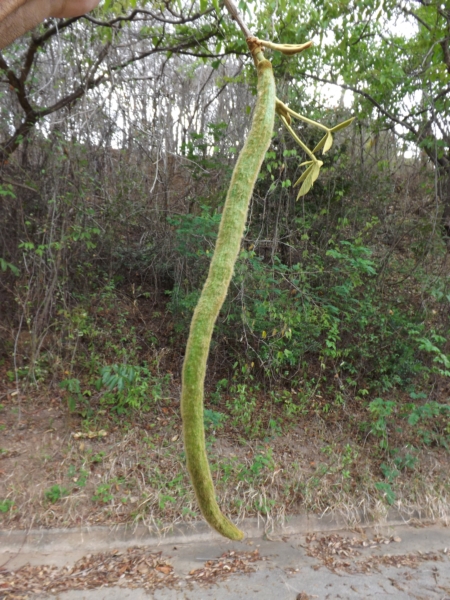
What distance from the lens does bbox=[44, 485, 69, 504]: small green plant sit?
2838 millimetres

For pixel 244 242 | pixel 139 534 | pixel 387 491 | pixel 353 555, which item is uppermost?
pixel 244 242

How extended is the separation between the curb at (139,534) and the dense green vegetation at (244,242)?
0.57 m

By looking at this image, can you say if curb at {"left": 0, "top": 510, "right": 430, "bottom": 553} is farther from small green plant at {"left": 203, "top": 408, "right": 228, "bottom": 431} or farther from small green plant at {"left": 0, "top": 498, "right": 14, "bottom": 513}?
small green plant at {"left": 203, "top": 408, "right": 228, "bottom": 431}

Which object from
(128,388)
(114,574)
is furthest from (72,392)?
(114,574)

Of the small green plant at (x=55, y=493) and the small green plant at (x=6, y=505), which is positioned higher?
the small green plant at (x=55, y=493)

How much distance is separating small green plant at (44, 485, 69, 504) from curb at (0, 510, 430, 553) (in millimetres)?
187

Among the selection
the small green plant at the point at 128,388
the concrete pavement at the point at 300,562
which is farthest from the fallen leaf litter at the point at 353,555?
the small green plant at the point at 128,388

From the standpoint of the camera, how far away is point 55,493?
2852mm

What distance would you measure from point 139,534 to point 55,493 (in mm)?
597

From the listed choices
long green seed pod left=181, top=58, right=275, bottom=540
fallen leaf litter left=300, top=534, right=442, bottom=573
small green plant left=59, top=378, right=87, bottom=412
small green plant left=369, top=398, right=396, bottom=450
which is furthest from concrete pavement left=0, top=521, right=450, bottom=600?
long green seed pod left=181, top=58, right=275, bottom=540

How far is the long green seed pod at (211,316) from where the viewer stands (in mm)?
407

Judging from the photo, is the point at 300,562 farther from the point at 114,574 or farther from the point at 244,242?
the point at 244,242

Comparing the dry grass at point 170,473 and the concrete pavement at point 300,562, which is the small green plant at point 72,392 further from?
the concrete pavement at point 300,562

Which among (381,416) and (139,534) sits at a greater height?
(381,416)
